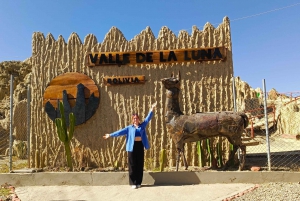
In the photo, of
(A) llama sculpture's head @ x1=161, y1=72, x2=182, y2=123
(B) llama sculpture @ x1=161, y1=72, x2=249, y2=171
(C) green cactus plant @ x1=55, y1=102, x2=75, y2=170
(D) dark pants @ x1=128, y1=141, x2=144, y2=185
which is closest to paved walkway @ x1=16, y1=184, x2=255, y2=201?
(D) dark pants @ x1=128, y1=141, x2=144, y2=185

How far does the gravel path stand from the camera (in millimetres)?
4305

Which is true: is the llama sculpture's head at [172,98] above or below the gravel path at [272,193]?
above

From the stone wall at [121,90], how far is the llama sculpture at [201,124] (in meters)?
0.96

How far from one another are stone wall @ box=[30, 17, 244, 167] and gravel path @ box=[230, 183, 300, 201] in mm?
2012

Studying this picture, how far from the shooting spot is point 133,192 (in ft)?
16.4

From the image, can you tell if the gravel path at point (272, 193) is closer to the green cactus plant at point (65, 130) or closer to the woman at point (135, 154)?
the woman at point (135, 154)

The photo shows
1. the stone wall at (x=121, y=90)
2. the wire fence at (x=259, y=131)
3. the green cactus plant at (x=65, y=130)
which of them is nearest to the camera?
the green cactus plant at (x=65, y=130)

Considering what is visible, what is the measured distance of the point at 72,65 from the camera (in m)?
7.07

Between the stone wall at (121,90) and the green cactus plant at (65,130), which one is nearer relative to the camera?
the green cactus plant at (65,130)

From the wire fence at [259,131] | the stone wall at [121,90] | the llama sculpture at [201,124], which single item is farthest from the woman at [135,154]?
the wire fence at [259,131]

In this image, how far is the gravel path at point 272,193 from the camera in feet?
14.1

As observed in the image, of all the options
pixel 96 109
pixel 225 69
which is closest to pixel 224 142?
pixel 225 69

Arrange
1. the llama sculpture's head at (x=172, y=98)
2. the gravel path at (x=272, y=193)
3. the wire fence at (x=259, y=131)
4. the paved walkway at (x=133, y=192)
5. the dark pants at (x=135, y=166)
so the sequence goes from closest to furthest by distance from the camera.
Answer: the gravel path at (x=272, y=193) → the paved walkway at (x=133, y=192) → the dark pants at (x=135, y=166) → the llama sculpture's head at (x=172, y=98) → the wire fence at (x=259, y=131)

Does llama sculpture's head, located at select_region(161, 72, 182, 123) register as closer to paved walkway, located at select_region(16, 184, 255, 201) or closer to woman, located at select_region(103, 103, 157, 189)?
woman, located at select_region(103, 103, 157, 189)
